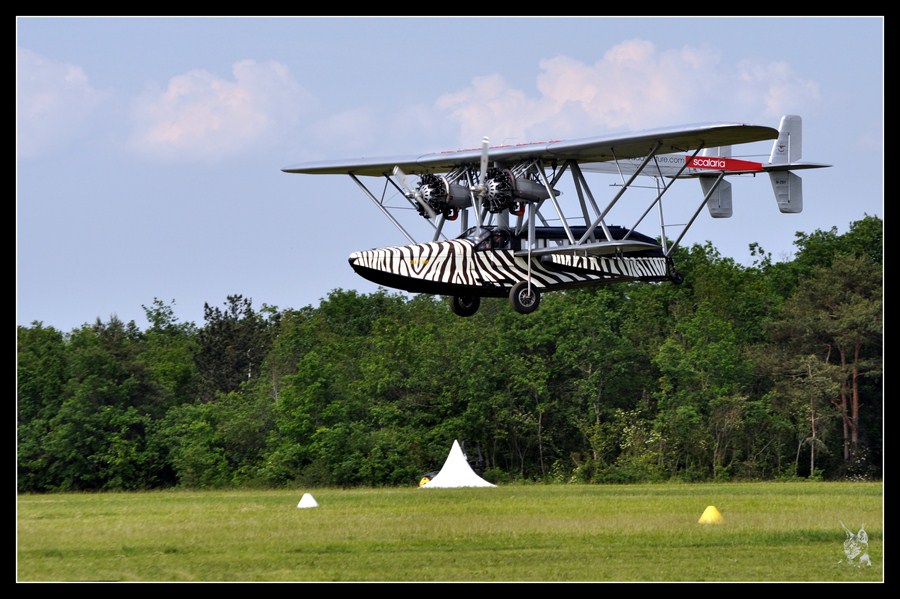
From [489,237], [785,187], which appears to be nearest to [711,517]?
[785,187]

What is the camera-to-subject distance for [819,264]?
255 ft

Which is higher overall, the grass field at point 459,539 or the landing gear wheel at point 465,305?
the landing gear wheel at point 465,305

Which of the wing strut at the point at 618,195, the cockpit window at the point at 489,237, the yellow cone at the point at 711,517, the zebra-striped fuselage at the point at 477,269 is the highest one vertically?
the wing strut at the point at 618,195

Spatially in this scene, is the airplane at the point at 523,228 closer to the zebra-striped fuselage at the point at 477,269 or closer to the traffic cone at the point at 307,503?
the zebra-striped fuselage at the point at 477,269

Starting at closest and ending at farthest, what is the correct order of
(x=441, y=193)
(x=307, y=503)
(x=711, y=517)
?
(x=441, y=193), (x=711, y=517), (x=307, y=503)

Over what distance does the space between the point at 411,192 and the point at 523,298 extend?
387cm

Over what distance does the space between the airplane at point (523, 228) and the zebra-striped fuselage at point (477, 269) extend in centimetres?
2

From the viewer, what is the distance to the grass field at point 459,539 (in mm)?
32188

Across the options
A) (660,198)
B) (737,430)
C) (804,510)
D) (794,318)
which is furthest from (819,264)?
(660,198)

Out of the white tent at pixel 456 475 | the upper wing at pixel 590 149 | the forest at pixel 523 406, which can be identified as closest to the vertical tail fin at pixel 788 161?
the upper wing at pixel 590 149

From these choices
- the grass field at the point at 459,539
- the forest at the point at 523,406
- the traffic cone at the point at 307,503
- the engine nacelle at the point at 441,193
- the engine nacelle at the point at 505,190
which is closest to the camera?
the grass field at the point at 459,539

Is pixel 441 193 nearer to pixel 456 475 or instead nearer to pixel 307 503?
pixel 307 503

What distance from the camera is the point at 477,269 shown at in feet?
109
